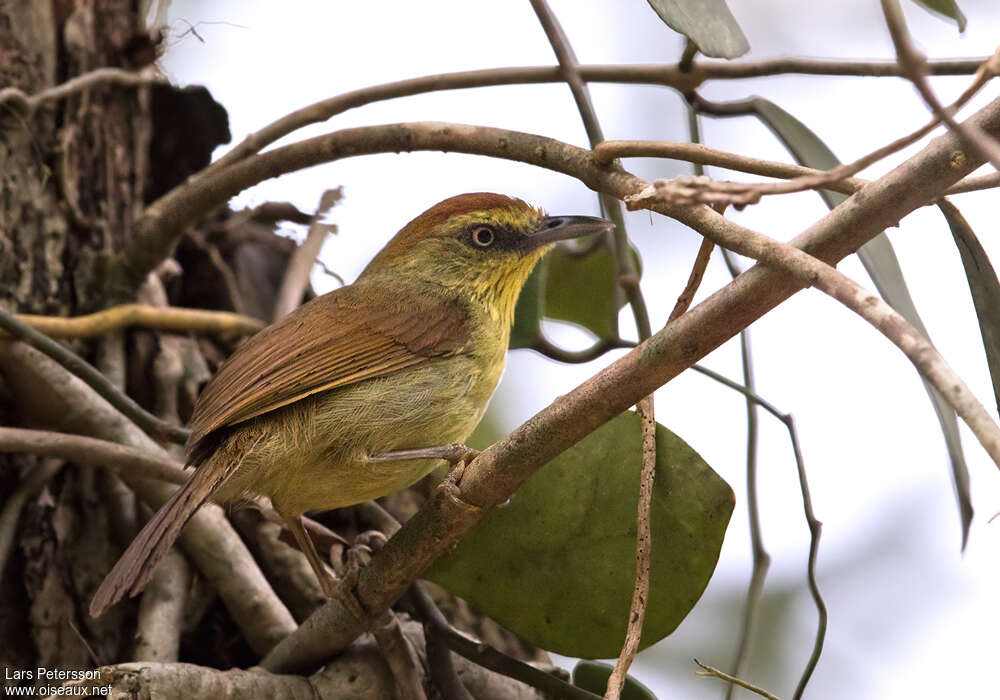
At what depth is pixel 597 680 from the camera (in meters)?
2.65

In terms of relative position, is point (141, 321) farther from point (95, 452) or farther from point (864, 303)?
point (864, 303)

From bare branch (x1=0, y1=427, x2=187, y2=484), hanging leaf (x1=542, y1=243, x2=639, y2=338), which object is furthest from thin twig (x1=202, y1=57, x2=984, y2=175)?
bare branch (x1=0, y1=427, x2=187, y2=484)

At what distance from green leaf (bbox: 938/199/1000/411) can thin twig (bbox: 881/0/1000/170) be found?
797mm

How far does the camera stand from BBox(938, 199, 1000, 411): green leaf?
194 cm

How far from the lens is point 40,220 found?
3.36 m

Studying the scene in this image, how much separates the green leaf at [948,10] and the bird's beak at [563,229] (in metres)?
1.04

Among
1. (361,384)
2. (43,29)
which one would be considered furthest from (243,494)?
(43,29)

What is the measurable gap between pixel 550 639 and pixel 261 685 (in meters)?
0.69

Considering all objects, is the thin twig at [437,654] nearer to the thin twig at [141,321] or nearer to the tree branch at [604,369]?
the tree branch at [604,369]

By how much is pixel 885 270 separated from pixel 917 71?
1.08 metres

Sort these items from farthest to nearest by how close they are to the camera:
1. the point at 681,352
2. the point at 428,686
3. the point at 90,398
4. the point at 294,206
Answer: the point at 294,206 → the point at 90,398 → the point at 428,686 → the point at 681,352

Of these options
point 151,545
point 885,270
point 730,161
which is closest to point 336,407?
A: point 151,545

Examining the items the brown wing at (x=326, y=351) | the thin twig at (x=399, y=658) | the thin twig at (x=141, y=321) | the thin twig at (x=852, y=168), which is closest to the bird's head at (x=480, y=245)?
the brown wing at (x=326, y=351)

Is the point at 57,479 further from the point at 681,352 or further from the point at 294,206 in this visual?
the point at 681,352
